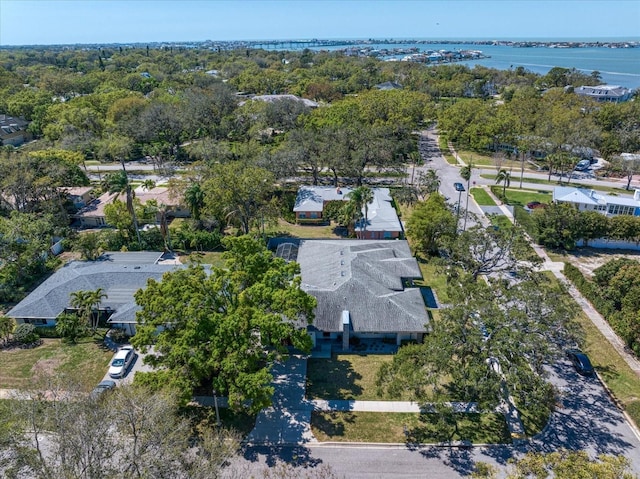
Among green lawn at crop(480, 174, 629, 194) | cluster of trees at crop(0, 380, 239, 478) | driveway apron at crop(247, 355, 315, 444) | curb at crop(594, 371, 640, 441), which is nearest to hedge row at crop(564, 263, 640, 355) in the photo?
curb at crop(594, 371, 640, 441)

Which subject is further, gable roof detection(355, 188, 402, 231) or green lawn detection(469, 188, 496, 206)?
green lawn detection(469, 188, 496, 206)

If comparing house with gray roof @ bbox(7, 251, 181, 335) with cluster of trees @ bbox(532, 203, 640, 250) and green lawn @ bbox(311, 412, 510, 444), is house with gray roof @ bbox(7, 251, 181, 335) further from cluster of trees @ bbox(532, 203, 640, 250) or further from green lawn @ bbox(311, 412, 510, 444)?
cluster of trees @ bbox(532, 203, 640, 250)

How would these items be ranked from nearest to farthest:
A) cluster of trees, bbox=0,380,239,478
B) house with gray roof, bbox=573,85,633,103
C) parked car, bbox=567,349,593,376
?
cluster of trees, bbox=0,380,239,478, parked car, bbox=567,349,593,376, house with gray roof, bbox=573,85,633,103

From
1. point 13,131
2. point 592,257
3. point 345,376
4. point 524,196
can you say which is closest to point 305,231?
point 345,376

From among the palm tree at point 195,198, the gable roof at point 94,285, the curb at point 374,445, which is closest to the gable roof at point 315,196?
the palm tree at point 195,198

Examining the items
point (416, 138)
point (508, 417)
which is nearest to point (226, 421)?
point (508, 417)

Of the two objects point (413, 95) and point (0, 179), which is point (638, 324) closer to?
point (0, 179)

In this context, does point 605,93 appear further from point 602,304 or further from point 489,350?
point 489,350
